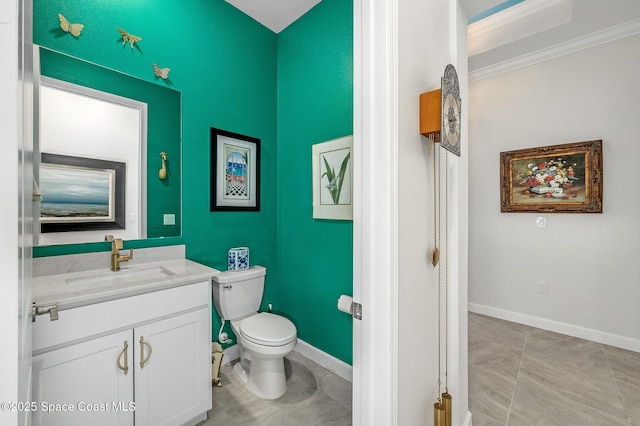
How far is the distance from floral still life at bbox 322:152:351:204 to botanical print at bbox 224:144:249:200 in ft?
2.32

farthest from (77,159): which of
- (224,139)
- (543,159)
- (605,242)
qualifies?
(605,242)

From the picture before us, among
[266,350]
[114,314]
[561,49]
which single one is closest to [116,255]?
[114,314]

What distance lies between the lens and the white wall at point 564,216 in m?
2.39

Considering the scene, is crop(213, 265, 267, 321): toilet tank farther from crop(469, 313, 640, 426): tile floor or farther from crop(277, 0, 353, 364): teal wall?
crop(469, 313, 640, 426): tile floor

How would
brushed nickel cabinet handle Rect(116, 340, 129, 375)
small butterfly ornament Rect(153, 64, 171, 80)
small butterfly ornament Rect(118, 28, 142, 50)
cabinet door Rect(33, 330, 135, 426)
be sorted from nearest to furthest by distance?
cabinet door Rect(33, 330, 135, 426)
brushed nickel cabinet handle Rect(116, 340, 129, 375)
small butterfly ornament Rect(118, 28, 142, 50)
small butterfly ornament Rect(153, 64, 171, 80)

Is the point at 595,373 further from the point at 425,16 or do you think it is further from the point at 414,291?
the point at 425,16

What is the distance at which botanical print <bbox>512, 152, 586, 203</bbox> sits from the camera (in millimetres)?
2607

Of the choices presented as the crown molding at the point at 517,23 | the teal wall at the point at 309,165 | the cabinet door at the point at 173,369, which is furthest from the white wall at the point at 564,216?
the cabinet door at the point at 173,369

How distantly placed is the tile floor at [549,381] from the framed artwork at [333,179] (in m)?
1.56

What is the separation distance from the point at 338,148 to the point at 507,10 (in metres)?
2.27

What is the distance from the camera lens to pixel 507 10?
2584 mm

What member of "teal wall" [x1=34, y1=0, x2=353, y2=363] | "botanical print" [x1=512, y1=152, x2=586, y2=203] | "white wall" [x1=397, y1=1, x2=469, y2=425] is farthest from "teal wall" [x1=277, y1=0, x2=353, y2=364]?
"botanical print" [x1=512, y1=152, x2=586, y2=203]

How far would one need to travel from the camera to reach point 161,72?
73.3 inches

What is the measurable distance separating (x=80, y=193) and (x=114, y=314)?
817mm
